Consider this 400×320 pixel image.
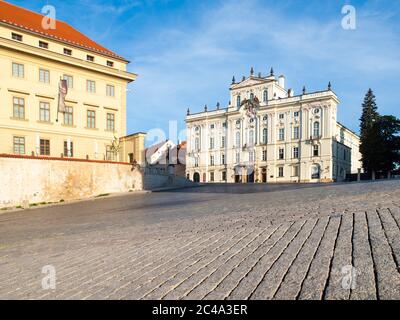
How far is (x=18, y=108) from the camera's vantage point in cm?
3070

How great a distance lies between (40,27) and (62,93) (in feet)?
26.3

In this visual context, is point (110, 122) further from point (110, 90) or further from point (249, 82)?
point (249, 82)

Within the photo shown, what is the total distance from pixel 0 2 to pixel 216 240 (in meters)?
40.7

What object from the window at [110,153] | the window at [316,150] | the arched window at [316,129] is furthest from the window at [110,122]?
the arched window at [316,129]

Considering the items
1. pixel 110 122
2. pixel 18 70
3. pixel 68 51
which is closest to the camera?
pixel 18 70

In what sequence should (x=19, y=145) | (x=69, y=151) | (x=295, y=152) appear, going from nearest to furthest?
(x=19, y=145) → (x=69, y=151) → (x=295, y=152)

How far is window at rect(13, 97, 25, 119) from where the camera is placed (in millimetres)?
30453

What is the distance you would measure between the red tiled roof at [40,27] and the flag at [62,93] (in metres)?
4.58

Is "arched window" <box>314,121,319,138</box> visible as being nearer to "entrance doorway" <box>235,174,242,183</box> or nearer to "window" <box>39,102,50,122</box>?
"entrance doorway" <box>235,174,242,183</box>

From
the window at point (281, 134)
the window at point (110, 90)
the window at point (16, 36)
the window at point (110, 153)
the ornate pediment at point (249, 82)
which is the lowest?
the window at point (110, 153)

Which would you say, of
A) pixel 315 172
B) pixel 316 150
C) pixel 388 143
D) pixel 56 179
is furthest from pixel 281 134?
pixel 56 179

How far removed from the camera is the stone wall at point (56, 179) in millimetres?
23844

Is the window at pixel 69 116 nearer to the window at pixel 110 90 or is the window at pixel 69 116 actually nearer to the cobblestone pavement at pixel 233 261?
the window at pixel 110 90

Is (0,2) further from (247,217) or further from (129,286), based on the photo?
(129,286)
